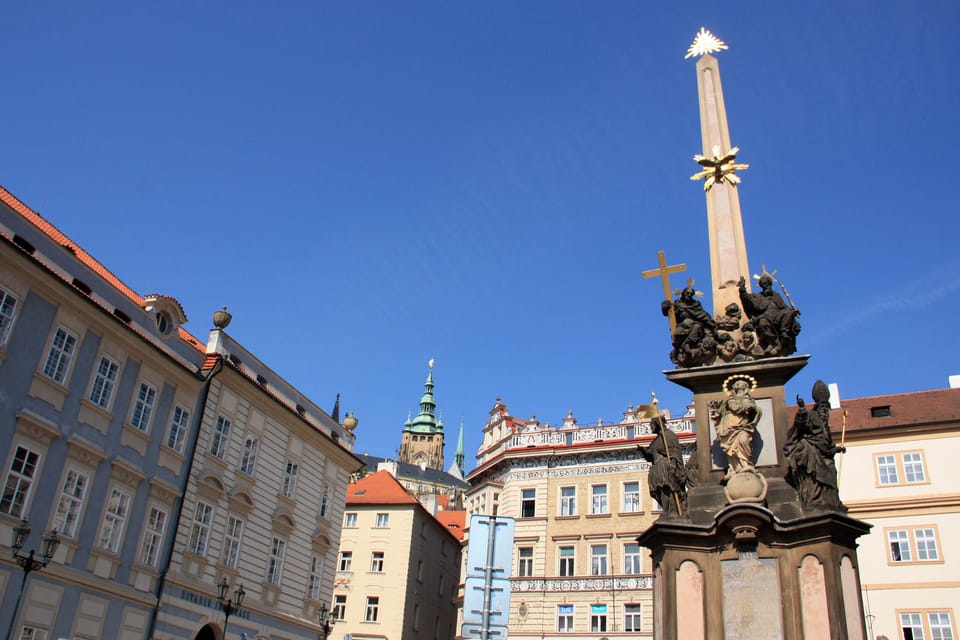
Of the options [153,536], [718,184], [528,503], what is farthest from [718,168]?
[528,503]

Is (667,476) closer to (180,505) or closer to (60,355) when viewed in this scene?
(60,355)

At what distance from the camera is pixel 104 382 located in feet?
69.6

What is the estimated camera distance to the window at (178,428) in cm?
2355

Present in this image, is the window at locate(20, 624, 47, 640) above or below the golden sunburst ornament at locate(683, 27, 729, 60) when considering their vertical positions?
below

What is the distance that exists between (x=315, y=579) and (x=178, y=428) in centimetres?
993

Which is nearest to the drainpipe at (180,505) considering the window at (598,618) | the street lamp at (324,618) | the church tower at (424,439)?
the street lamp at (324,618)

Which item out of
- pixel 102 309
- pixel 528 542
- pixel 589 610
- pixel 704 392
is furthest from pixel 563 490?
pixel 704 392

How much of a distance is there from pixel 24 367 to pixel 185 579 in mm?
7991

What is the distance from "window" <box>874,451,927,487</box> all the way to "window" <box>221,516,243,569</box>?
22.6 m

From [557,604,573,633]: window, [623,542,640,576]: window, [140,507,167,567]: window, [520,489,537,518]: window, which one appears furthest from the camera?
[520,489,537,518]: window

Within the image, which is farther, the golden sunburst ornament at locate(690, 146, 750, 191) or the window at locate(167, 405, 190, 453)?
the window at locate(167, 405, 190, 453)

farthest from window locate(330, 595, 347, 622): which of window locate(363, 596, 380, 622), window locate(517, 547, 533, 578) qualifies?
window locate(517, 547, 533, 578)

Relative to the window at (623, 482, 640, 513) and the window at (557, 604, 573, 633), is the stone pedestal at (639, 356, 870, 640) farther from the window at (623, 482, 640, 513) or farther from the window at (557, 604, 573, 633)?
the window at (623, 482, 640, 513)

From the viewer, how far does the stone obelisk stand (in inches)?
518
